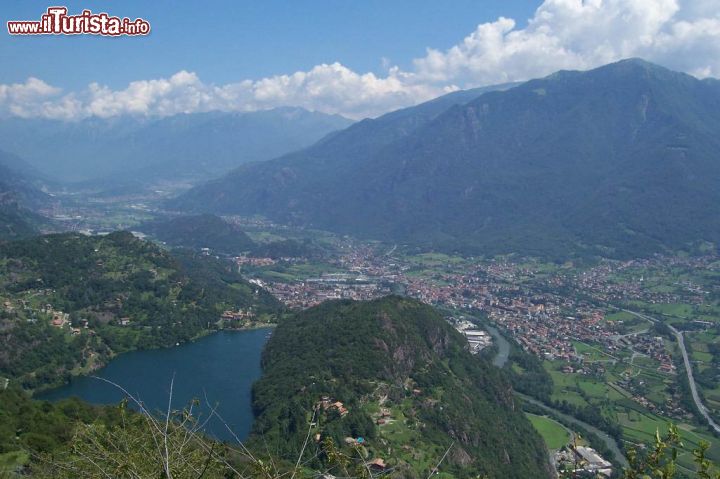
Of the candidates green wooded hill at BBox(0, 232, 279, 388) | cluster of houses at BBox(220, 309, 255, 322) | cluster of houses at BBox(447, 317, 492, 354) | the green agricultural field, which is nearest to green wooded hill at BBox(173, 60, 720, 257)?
cluster of houses at BBox(447, 317, 492, 354)

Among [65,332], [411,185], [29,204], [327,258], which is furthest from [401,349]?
[29,204]

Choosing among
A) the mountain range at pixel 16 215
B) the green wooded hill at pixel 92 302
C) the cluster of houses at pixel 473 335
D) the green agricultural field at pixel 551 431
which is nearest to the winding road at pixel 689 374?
the green agricultural field at pixel 551 431

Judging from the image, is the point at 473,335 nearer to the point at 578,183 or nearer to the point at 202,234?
the point at 202,234

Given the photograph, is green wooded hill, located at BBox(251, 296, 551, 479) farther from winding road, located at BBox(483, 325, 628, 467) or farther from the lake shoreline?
the lake shoreline

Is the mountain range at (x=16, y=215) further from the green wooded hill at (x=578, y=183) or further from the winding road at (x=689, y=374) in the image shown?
the winding road at (x=689, y=374)

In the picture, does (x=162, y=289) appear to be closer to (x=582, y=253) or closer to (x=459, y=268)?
(x=459, y=268)

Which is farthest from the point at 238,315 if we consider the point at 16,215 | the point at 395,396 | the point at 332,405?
the point at 16,215

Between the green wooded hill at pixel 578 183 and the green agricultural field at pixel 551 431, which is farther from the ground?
the green wooded hill at pixel 578 183
